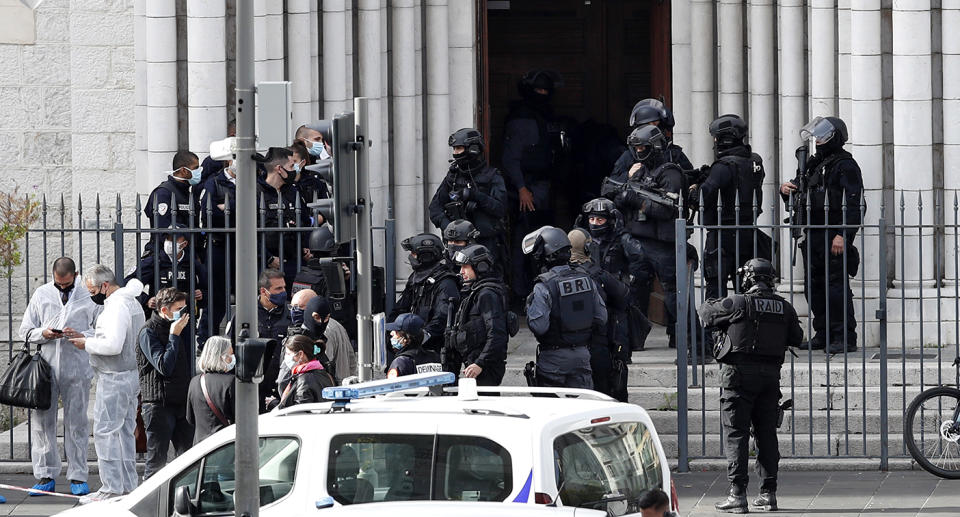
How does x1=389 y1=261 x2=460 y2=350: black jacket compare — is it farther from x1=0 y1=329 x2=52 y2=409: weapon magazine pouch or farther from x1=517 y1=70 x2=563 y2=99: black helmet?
x1=517 y1=70 x2=563 y2=99: black helmet

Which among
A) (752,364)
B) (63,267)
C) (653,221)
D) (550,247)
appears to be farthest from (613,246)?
(63,267)

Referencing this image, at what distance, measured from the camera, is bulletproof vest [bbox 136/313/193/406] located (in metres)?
13.1

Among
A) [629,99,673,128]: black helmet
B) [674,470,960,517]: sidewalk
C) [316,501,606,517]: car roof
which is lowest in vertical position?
[674,470,960,517]: sidewalk

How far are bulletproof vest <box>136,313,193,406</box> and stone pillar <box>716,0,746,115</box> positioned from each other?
21.1 ft

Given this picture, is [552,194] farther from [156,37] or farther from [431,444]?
[431,444]

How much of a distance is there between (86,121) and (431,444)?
29.2ft

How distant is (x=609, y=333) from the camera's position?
45.2ft

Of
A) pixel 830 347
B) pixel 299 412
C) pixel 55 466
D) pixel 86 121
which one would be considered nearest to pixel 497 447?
pixel 299 412

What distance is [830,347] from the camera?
1509 cm

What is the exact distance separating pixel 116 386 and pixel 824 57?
273 inches

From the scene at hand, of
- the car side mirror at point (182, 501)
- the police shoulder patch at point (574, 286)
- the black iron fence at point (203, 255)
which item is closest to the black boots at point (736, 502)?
the police shoulder patch at point (574, 286)

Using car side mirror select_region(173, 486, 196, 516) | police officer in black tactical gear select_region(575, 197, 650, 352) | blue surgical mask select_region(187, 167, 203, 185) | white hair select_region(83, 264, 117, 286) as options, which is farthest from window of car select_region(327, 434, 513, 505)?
blue surgical mask select_region(187, 167, 203, 185)

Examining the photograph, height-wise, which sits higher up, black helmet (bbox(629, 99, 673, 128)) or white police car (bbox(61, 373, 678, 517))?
black helmet (bbox(629, 99, 673, 128))

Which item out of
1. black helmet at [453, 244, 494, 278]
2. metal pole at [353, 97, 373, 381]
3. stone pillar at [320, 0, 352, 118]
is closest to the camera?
metal pole at [353, 97, 373, 381]
